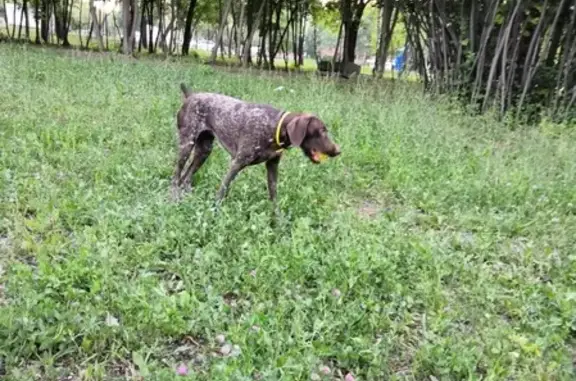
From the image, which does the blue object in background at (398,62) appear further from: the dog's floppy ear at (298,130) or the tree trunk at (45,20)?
the dog's floppy ear at (298,130)

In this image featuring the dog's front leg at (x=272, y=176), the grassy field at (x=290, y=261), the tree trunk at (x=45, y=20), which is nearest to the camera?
the grassy field at (x=290, y=261)

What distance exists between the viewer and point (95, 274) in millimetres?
2846

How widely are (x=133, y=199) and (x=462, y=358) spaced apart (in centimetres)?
272

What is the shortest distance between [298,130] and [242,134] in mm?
518

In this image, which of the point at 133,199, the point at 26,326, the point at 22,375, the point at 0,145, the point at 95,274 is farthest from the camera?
the point at 0,145

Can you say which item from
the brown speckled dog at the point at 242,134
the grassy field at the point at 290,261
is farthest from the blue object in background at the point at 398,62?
the brown speckled dog at the point at 242,134

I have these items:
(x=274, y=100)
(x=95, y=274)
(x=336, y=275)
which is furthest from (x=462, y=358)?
(x=274, y=100)

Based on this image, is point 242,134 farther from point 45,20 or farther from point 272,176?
point 45,20

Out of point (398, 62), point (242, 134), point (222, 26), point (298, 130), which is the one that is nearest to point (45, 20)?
point (222, 26)

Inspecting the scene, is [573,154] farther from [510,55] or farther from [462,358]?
[462,358]

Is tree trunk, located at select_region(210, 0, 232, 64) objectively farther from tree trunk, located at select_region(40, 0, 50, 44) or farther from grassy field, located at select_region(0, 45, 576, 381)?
grassy field, located at select_region(0, 45, 576, 381)

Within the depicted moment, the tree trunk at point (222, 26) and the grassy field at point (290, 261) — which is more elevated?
the tree trunk at point (222, 26)

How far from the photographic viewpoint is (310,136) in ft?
12.0

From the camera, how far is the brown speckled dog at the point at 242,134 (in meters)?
3.68
